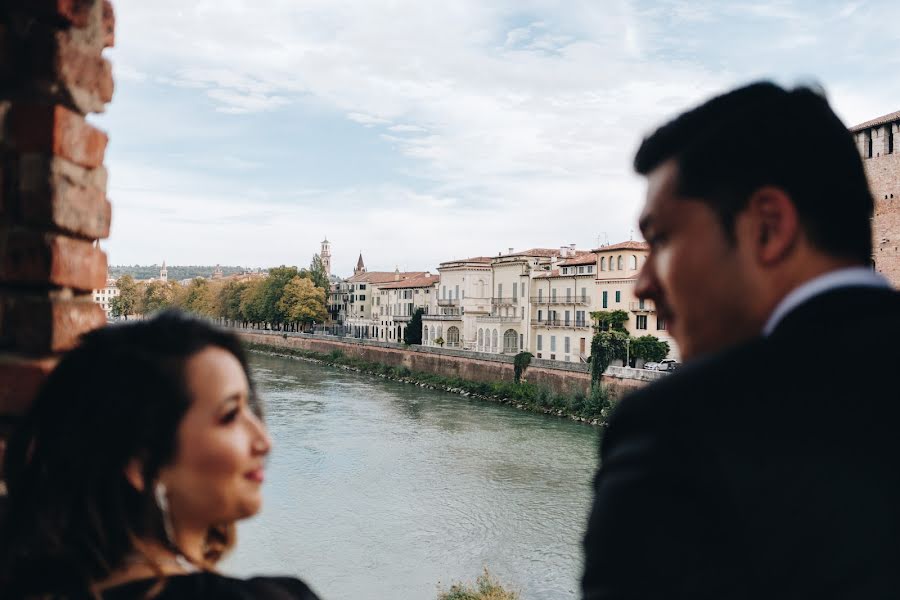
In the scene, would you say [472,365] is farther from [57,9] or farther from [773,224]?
[773,224]

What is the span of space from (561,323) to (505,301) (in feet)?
18.1

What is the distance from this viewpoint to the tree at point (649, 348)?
98.4ft

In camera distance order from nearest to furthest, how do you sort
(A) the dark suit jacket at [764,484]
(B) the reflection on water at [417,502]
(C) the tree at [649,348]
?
1. (A) the dark suit jacket at [764,484]
2. (B) the reflection on water at [417,502]
3. (C) the tree at [649,348]

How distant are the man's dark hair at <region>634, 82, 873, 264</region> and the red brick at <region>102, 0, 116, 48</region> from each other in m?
1.41

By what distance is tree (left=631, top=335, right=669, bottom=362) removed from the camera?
98.4 ft

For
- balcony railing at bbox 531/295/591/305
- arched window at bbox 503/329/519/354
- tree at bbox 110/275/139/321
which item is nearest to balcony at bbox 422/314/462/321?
arched window at bbox 503/329/519/354

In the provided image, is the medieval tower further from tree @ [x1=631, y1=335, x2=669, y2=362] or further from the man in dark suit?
the man in dark suit

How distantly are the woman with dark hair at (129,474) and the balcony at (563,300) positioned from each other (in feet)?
110

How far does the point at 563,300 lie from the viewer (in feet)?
118

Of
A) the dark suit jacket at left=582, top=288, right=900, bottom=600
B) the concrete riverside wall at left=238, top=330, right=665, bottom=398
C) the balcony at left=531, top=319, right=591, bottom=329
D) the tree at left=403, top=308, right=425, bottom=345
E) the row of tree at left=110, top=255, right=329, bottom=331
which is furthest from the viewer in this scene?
the row of tree at left=110, top=255, right=329, bottom=331

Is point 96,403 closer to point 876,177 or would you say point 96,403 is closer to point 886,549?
point 886,549

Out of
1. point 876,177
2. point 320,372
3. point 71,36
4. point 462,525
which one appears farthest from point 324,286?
point 71,36

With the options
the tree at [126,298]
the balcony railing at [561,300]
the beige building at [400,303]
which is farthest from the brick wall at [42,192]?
the tree at [126,298]

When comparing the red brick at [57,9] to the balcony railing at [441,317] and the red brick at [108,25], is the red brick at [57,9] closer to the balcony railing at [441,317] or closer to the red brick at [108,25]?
the red brick at [108,25]
